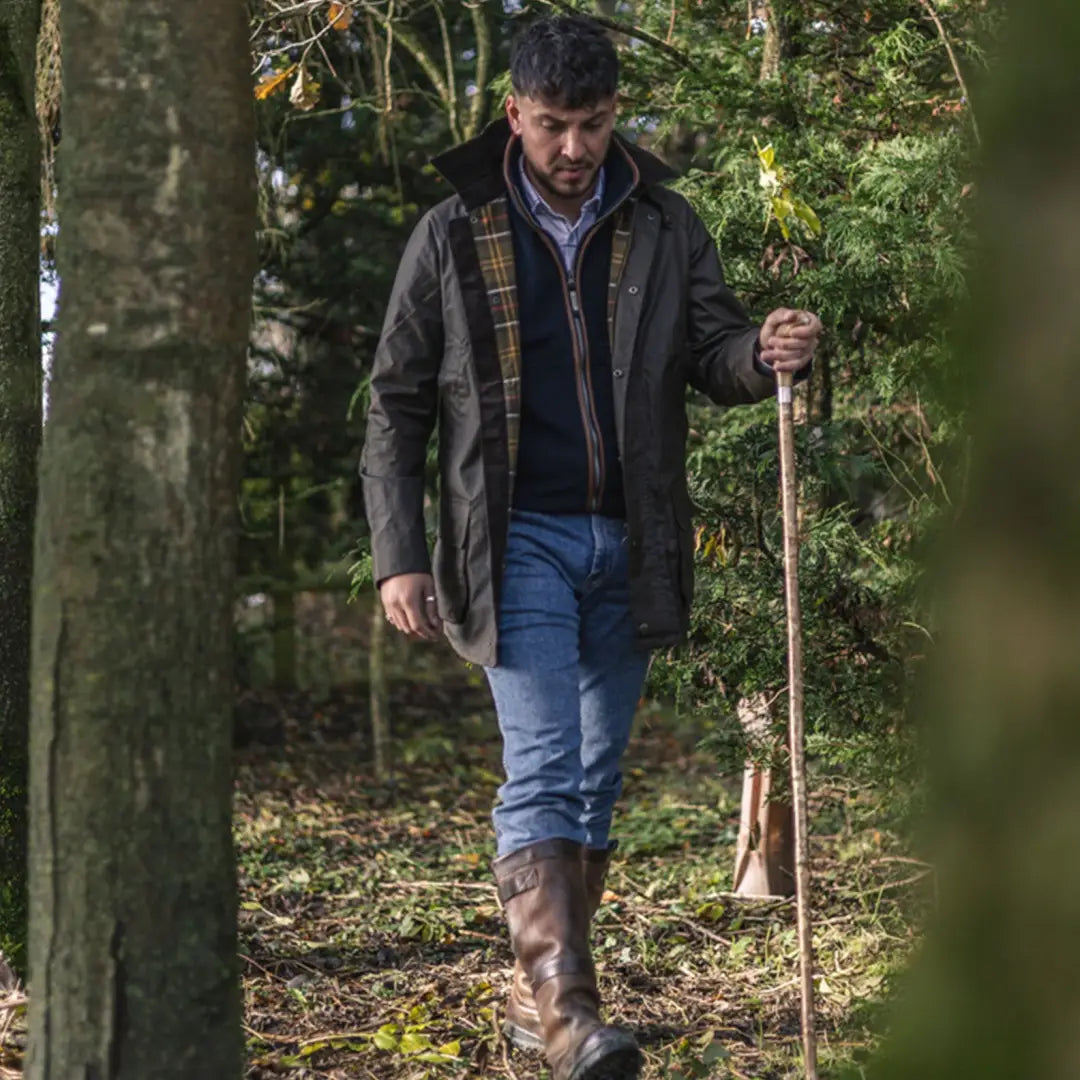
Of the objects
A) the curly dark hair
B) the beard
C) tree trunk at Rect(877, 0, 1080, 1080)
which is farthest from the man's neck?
tree trunk at Rect(877, 0, 1080, 1080)

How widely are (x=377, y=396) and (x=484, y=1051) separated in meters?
1.59

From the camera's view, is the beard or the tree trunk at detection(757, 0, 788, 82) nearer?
the beard

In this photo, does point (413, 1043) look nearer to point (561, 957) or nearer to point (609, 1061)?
point (561, 957)

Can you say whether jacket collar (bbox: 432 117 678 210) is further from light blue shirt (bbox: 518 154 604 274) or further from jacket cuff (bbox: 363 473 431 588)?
jacket cuff (bbox: 363 473 431 588)

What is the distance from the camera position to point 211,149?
2768 millimetres

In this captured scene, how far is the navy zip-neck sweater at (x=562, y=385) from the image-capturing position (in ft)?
12.9

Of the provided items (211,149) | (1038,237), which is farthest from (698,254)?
(1038,237)

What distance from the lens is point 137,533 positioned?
9.04ft

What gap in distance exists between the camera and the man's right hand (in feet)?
13.0

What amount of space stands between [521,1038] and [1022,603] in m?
3.25

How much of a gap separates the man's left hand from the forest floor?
3.39ft

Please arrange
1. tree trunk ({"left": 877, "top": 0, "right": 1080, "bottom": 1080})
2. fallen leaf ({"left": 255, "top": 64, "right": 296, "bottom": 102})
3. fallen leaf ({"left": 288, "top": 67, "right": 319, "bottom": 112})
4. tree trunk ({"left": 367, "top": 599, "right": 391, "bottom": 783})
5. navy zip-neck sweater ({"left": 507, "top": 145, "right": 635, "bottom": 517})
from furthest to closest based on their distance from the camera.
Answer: tree trunk ({"left": 367, "top": 599, "right": 391, "bottom": 783}), fallen leaf ({"left": 255, "top": 64, "right": 296, "bottom": 102}), fallen leaf ({"left": 288, "top": 67, "right": 319, "bottom": 112}), navy zip-neck sweater ({"left": 507, "top": 145, "right": 635, "bottom": 517}), tree trunk ({"left": 877, "top": 0, "right": 1080, "bottom": 1080})

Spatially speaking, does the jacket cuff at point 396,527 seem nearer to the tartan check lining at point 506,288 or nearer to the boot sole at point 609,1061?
the tartan check lining at point 506,288

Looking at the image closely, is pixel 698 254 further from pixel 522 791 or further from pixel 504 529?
pixel 522 791
